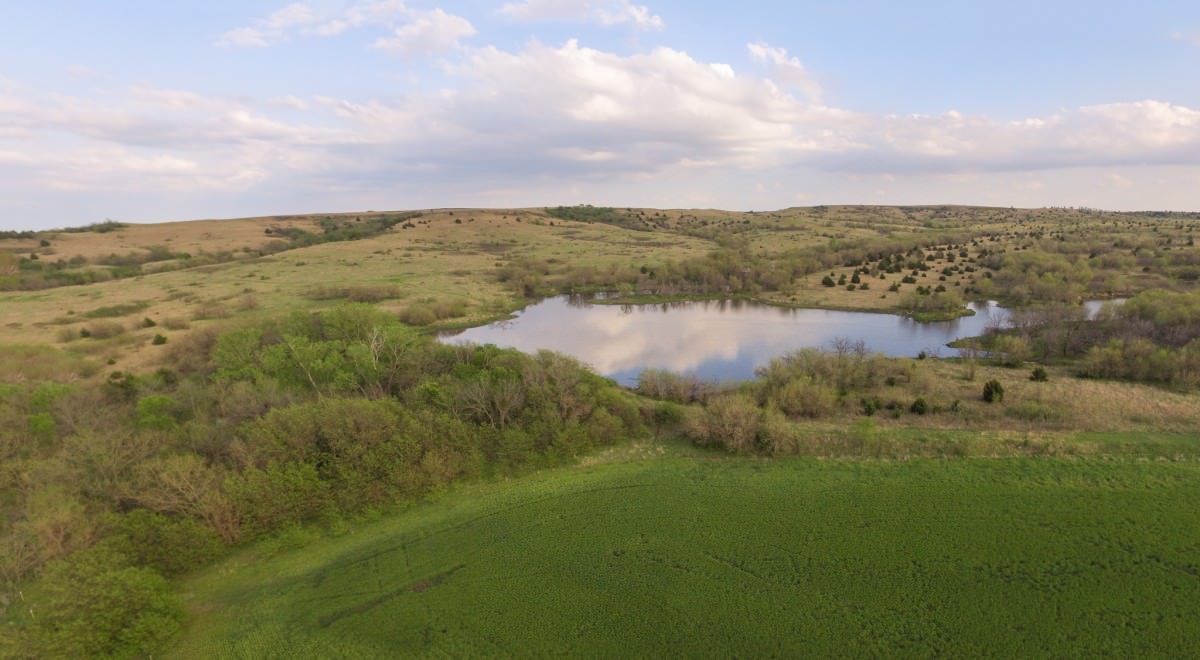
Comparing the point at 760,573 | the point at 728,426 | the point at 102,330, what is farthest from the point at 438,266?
the point at 760,573

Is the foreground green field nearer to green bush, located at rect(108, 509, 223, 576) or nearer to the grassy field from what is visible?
green bush, located at rect(108, 509, 223, 576)

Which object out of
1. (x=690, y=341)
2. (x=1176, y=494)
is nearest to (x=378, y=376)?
(x=690, y=341)

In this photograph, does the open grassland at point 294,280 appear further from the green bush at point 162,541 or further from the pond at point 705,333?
the green bush at point 162,541

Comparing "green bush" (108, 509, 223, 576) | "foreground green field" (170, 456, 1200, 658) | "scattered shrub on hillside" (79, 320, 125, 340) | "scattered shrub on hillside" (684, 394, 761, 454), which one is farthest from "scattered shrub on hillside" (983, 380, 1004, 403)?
"scattered shrub on hillside" (79, 320, 125, 340)

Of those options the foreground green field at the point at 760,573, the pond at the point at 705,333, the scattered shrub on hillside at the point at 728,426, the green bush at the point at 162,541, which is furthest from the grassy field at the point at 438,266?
the scattered shrub on hillside at the point at 728,426

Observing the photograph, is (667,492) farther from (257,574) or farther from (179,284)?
(179,284)

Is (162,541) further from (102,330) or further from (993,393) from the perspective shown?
(993,393)
